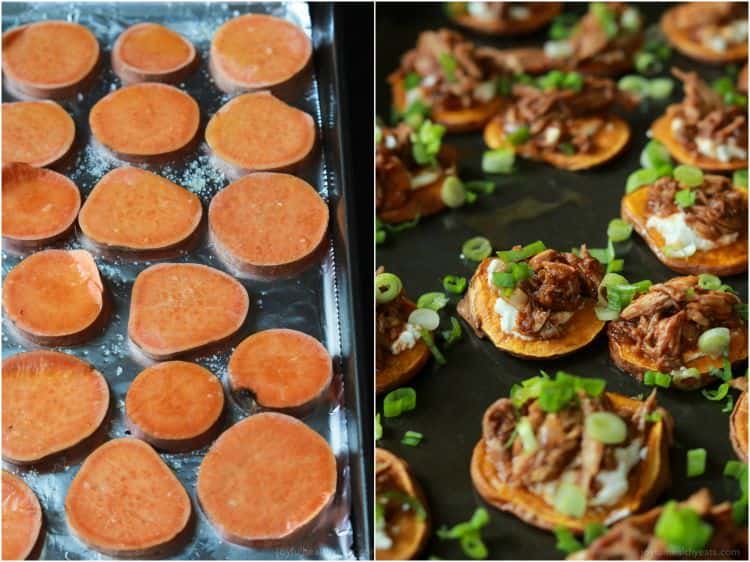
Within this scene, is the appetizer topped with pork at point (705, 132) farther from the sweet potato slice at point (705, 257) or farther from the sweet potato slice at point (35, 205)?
the sweet potato slice at point (35, 205)

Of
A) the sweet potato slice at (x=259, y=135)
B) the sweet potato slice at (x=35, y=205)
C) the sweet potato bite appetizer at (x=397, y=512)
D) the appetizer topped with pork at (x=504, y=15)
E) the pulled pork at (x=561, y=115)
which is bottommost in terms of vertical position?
the sweet potato bite appetizer at (x=397, y=512)

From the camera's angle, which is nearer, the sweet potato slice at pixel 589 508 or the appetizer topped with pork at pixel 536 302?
the sweet potato slice at pixel 589 508

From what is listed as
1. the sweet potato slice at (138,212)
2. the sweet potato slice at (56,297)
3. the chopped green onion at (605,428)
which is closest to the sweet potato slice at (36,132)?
the sweet potato slice at (138,212)

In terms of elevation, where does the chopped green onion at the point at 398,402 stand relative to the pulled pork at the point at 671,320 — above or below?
below

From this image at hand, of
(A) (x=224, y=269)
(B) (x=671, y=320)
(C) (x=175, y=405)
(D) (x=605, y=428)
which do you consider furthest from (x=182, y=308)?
(B) (x=671, y=320)

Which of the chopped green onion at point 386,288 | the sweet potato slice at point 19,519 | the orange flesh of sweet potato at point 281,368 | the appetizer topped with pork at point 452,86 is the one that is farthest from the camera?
the appetizer topped with pork at point 452,86

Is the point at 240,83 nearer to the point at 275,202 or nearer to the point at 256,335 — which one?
the point at 275,202

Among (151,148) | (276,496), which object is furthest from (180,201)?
(276,496)

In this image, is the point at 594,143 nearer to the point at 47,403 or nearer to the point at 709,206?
the point at 709,206
